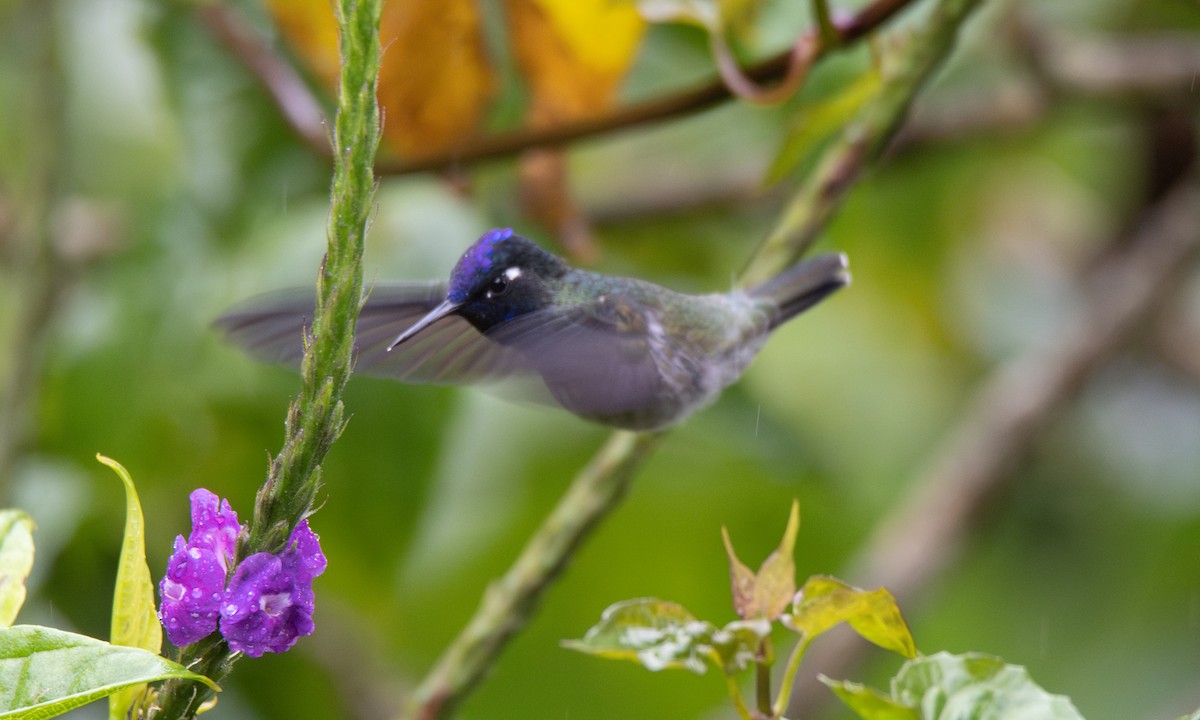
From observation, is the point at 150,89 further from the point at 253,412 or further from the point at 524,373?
the point at 524,373

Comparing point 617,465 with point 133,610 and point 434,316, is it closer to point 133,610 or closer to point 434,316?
point 434,316

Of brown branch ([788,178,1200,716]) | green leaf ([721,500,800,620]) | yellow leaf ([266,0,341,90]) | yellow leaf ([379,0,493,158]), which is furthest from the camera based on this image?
brown branch ([788,178,1200,716])

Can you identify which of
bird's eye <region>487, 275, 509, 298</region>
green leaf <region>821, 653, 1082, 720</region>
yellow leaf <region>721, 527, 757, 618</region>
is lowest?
green leaf <region>821, 653, 1082, 720</region>

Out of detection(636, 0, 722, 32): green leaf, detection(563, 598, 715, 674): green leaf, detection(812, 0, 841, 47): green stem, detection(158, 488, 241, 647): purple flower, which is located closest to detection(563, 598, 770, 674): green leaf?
detection(563, 598, 715, 674): green leaf

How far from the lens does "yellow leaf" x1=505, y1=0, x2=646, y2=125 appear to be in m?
1.91

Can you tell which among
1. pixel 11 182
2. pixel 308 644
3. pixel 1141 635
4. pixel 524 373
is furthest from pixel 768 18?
pixel 1141 635

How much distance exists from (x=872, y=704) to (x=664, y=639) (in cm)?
16

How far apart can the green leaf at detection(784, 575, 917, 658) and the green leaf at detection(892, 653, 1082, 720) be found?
0.02 meters

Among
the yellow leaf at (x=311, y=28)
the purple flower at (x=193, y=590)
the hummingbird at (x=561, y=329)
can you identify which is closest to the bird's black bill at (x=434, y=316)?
the hummingbird at (x=561, y=329)

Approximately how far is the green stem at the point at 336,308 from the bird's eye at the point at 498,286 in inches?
28.3

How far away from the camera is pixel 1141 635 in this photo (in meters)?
3.42

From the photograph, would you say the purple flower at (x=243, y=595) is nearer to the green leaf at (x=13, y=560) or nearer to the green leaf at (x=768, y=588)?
the green leaf at (x=13, y=560)

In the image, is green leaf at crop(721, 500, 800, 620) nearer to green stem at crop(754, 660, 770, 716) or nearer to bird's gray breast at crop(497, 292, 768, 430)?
green stem at crop(754, 660, 770, 716)

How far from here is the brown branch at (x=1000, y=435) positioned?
8.66 ft
